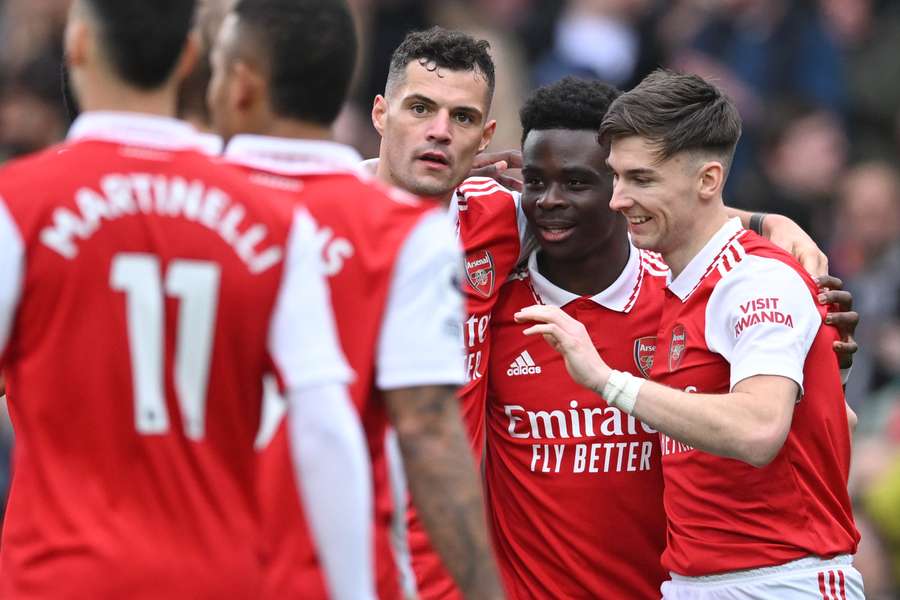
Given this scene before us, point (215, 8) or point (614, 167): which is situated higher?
point (215, 8)

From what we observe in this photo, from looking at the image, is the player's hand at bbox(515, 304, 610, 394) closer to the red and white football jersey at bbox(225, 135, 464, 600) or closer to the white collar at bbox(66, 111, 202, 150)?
the red and white football jersey at bbox(225, 135, 464, 600)

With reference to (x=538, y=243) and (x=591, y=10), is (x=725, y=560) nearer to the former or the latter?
(x=538, y=243)

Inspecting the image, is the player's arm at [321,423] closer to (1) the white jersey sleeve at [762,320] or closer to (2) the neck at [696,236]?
(1) the white jersey sleeve at [762,320]

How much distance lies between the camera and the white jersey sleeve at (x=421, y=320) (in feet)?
12.0

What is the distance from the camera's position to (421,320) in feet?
12.1

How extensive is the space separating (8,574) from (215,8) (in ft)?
5.06

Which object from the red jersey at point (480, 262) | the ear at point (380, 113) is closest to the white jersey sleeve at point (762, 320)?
the red jersey at point (480, 262)

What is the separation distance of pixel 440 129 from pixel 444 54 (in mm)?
348

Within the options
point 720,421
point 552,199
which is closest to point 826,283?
point 720,421

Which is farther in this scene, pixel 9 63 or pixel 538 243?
pixel 9 63

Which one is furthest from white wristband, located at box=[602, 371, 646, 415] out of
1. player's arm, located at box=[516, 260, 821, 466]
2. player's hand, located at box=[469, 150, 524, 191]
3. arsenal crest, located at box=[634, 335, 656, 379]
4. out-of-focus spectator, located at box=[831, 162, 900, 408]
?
out-of-focus spectator, located at box=[831, 162, 900, 408]

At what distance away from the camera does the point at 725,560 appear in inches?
203

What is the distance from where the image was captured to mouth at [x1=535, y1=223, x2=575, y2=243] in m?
5.78

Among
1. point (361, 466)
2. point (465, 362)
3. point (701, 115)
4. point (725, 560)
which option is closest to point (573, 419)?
point (465, 362)
